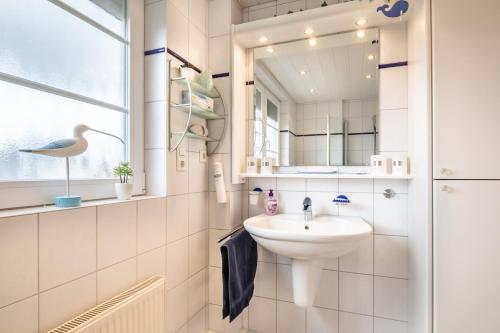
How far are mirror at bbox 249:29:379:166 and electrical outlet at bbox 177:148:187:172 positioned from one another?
518mm

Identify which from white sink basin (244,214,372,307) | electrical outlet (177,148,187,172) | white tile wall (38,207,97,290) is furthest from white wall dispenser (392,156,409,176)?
white tile wall (38,207,97,290)

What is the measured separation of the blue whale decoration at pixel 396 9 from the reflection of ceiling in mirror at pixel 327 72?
0.18 m

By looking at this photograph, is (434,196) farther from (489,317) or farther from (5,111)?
(5,111)

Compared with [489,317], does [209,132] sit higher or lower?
higher

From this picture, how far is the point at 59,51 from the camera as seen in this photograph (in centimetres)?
101

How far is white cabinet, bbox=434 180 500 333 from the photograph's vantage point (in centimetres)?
105

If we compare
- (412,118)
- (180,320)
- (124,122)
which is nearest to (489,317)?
(412,118)

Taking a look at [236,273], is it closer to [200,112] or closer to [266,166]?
[266,166]

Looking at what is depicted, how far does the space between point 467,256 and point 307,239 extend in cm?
67

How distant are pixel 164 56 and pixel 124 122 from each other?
399 millimetres

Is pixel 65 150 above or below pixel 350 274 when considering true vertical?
above

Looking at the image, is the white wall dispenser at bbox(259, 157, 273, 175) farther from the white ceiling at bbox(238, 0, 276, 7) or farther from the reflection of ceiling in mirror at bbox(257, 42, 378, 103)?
the white ceiling at bbox(238, 0, 276, 7)

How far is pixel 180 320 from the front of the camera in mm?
1387

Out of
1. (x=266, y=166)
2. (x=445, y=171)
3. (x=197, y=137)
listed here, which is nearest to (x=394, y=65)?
(x=445, y=171)
